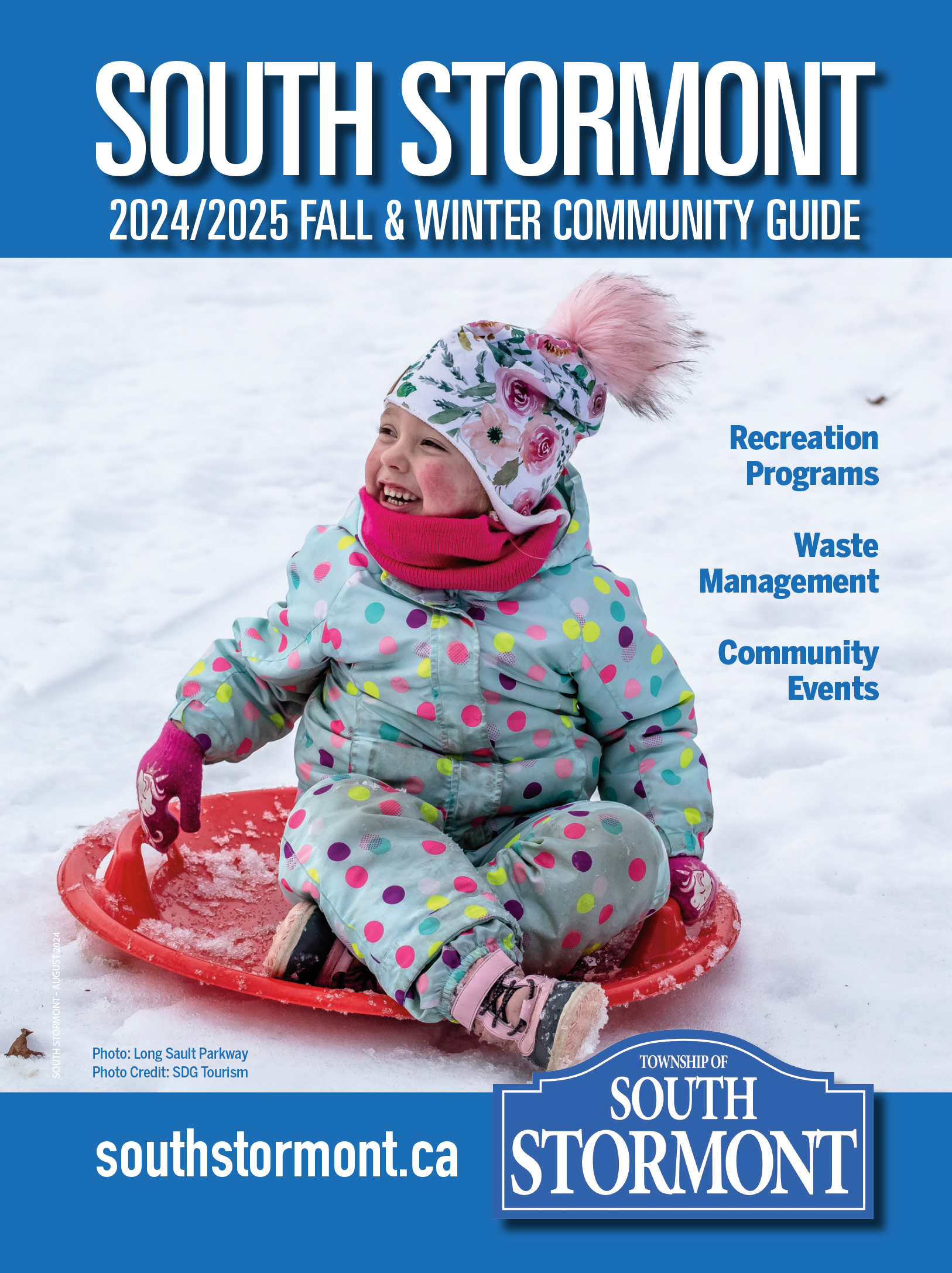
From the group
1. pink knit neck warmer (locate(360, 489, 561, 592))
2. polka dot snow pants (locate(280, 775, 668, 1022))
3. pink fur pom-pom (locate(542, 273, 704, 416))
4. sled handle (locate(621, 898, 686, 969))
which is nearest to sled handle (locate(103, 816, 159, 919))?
polka dot snow pants (locate(280, 775, 668, 1022))

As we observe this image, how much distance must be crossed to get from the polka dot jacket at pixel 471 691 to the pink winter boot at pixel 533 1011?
33 centimetres

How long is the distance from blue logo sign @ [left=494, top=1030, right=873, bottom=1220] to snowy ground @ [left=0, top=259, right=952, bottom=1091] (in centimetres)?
21

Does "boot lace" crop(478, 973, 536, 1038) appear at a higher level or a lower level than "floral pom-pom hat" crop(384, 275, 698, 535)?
lower

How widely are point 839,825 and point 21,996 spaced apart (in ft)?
4.22

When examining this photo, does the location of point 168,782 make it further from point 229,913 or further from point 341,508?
point 341,508

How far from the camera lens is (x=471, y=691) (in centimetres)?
198

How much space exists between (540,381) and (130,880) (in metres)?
0.88

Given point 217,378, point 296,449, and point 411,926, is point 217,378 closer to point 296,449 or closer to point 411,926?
point 296,449

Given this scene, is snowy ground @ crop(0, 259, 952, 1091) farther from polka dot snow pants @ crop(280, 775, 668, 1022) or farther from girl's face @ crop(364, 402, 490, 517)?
girl's face @ crop(364, 402, 490, 517)

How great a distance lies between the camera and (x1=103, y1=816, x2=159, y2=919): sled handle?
2137mm

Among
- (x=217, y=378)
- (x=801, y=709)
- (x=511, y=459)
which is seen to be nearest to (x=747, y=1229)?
(x=511, y=459)

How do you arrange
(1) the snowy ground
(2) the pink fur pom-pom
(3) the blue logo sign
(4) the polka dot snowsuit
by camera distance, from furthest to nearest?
1. (2) the pink fur pom-pom
2. (1) the snowy ground
3. (4) the polka dot snowsuit
4. (3) the blue logo sign

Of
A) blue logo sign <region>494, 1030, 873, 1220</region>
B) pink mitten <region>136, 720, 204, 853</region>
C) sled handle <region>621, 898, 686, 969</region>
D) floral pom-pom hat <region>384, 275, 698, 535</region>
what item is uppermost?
floral pom-pom hat <region>384, 275, 698, 535</region>

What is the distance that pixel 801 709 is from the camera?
2943mm
